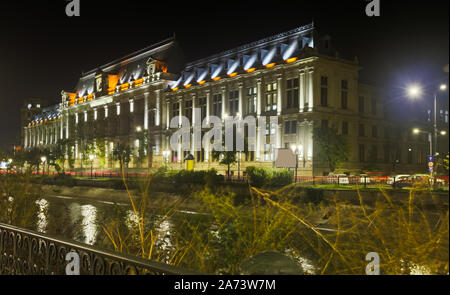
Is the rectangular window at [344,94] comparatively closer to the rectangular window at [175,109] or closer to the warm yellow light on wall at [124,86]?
the rectangular window at [175,109]

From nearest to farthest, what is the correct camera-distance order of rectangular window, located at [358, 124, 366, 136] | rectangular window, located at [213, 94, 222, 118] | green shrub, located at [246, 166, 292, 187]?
green shrub, located at [246, 166, 292, 187], rectangular window, located at [358, 124, 366, 136], rectangular window, located at [213, 94, 222, 118]

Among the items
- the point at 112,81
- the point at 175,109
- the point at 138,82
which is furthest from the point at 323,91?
the point at 112,81

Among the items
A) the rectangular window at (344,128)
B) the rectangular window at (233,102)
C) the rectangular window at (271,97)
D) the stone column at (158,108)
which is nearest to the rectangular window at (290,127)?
the rectangular window at (271,97)

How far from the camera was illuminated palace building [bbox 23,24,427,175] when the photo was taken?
50281 millimetres

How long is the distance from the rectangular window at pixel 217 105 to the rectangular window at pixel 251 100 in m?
5.93

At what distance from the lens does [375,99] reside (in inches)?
2259

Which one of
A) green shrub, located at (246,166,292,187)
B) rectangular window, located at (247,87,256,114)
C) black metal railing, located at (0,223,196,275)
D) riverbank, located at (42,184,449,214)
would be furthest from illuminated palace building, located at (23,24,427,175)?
black metal railing, located at (0,223,196,275)

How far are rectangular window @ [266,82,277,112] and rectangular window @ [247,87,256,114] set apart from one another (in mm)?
2354

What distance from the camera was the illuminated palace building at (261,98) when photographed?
5028 centimetres

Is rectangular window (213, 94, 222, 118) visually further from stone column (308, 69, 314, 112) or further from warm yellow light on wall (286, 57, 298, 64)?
stone column (308, 69, 314, 112)

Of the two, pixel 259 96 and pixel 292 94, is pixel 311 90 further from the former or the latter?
pixel 259 96

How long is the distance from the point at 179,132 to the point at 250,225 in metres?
62.7
